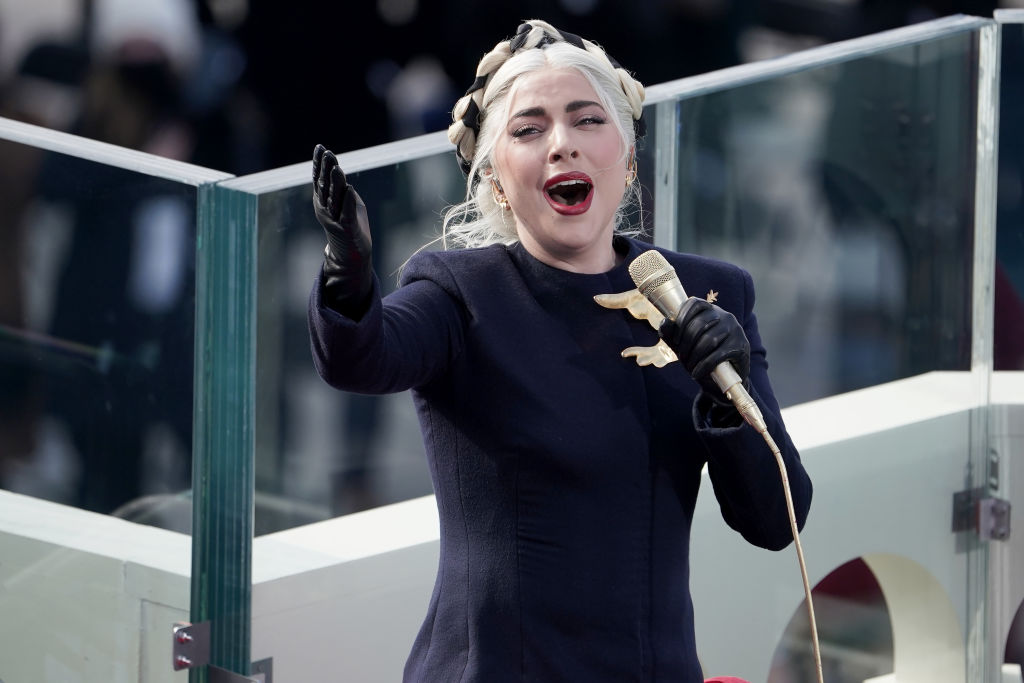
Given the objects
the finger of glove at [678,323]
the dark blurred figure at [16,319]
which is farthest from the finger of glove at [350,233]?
the dark blurred figure at [16,319]

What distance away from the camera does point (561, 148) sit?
5.09 feet

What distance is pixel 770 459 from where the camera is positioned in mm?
1485

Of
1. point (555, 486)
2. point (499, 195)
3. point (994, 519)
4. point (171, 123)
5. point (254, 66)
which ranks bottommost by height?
point (555, 486)


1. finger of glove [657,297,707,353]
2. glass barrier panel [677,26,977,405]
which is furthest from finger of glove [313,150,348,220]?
glass barrier panel [677,26,977,405]

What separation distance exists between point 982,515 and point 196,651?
5.65 feet

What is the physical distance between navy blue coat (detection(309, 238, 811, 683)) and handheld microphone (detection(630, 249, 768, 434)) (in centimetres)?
4

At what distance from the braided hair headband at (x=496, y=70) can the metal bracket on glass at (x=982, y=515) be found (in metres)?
1.78

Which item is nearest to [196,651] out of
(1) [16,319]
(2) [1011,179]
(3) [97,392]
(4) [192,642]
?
(4) [192,642]

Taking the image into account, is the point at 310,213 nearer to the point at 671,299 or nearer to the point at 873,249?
the point at 671,299

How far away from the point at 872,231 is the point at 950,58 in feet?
1.29

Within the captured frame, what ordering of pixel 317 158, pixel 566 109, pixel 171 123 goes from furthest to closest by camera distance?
pixel 171 123 < pixel 566 109 < pixel 317 158

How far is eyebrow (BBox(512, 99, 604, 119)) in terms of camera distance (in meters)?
1.58

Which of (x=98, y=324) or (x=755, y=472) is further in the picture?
(x=98, y=324)

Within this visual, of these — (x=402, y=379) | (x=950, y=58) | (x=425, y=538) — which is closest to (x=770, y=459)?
(x=402, y=379)
